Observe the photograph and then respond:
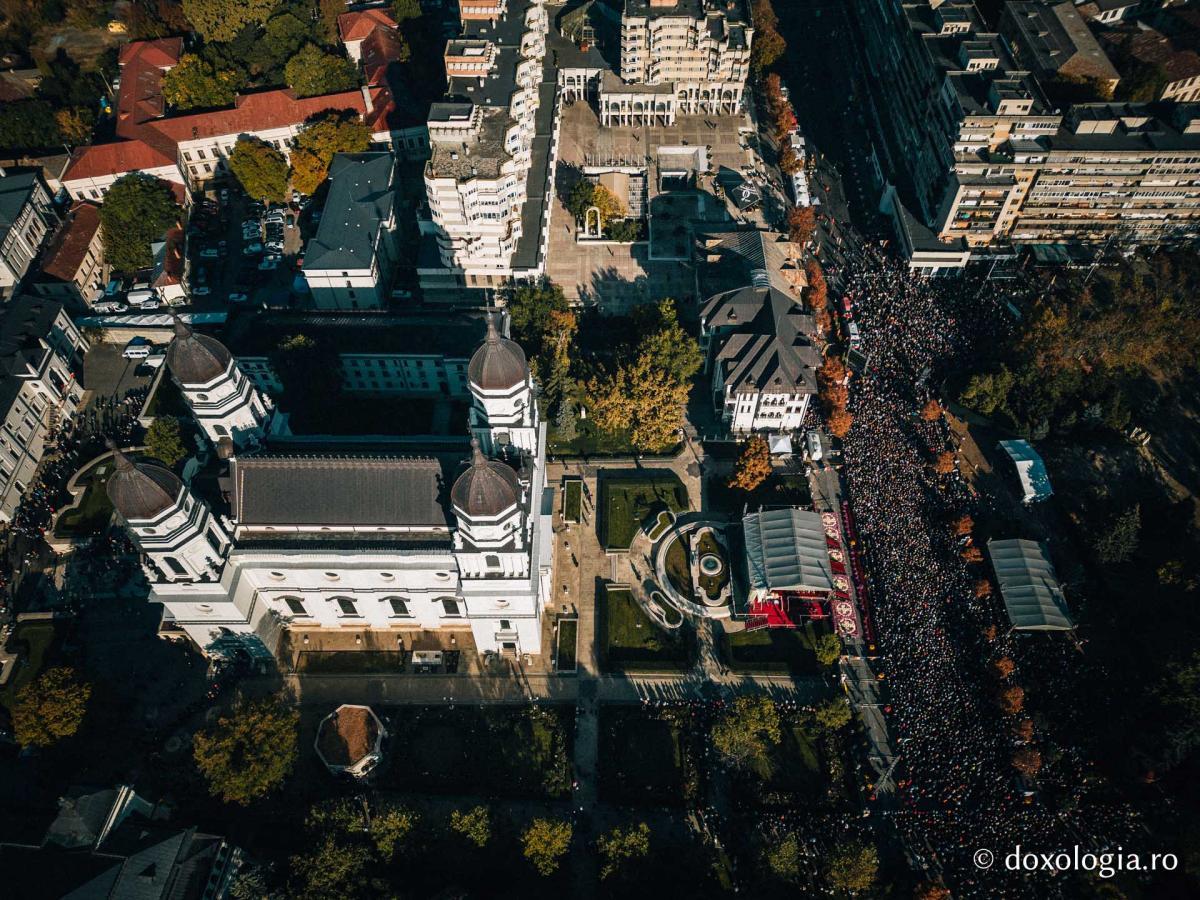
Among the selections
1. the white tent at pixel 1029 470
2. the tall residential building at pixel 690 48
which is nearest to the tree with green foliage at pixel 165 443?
the tall residential building at pixel 690 48

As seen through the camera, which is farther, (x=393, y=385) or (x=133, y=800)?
(x=393, y=385)

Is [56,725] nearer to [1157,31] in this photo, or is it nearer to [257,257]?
[257,257]

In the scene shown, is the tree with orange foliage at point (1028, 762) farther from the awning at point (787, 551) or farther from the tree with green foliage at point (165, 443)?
the tree with green foliage at point (165, 443)

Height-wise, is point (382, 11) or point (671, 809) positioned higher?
point (382, 11)

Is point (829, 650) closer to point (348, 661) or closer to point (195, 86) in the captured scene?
point (348, 661)

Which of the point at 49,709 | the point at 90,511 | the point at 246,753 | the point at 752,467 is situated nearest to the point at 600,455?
the point at 752,467

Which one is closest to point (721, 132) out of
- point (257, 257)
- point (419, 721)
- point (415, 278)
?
point (415, 278)
